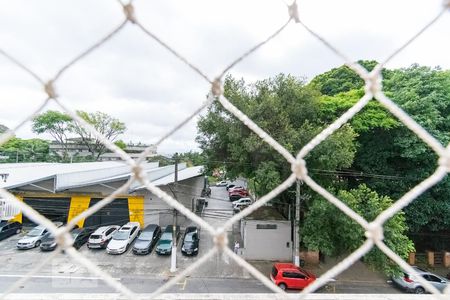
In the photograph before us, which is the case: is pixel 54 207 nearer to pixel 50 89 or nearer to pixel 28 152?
pixel 50 89

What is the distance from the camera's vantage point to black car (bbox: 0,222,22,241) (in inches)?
374

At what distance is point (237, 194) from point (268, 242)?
7.97m

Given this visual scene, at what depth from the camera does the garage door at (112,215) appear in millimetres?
10203

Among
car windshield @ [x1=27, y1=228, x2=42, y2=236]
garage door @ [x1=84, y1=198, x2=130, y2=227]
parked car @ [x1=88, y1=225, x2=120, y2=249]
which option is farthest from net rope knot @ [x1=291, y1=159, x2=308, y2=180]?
garage door @ [x1=84, y1=198, x2=130, y2=227]

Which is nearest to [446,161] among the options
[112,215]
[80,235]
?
A: [80,235]

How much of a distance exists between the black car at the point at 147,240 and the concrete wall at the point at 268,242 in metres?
2.48

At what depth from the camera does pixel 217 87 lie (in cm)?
62

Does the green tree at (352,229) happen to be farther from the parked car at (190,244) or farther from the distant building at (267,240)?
the parked car at (190,244)

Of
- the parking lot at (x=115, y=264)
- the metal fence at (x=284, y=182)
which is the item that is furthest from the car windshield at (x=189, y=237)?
the metal fence at (x=284, y=182)

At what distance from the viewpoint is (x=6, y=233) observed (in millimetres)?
9633

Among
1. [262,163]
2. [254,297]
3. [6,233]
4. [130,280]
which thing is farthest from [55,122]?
[254,297]

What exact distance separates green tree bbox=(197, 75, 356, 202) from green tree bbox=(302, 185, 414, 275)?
0.80 metres

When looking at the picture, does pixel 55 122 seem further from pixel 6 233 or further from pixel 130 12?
pixel 130 12

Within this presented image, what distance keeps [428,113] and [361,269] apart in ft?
13.0
